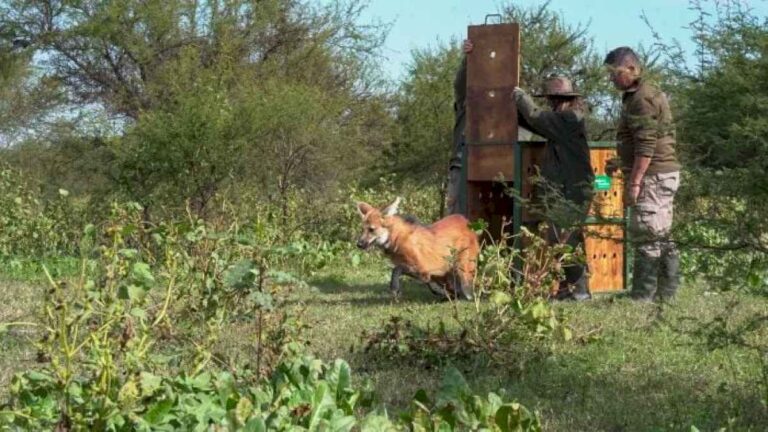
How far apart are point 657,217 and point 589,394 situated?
2.60 metres

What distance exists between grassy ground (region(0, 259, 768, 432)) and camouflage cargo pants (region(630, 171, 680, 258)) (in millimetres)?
340

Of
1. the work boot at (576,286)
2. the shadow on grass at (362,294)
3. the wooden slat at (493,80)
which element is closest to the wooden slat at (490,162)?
the wooden slat at (493,80)

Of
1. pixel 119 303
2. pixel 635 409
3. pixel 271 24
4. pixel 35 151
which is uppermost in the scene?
pixel 271 24

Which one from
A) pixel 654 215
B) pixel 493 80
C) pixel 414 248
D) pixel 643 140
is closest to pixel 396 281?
pixel 414 248

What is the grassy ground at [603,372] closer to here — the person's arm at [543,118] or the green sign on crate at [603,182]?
the green sign on crate at [603,182]

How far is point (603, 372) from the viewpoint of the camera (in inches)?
269

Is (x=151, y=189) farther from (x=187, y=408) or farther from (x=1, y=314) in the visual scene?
(x=187, y=408)

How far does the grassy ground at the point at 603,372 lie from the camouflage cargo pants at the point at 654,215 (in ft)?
1.12

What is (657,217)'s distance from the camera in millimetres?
8484

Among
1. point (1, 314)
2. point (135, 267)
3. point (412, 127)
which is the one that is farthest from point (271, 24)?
point (135, 267)

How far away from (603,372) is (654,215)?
176 centimetres

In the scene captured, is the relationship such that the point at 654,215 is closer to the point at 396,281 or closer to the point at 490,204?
the point at 396,281

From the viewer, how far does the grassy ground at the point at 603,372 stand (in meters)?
5.69

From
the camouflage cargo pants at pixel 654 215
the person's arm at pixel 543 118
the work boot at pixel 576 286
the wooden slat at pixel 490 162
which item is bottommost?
the work boot at pixel 576 286
